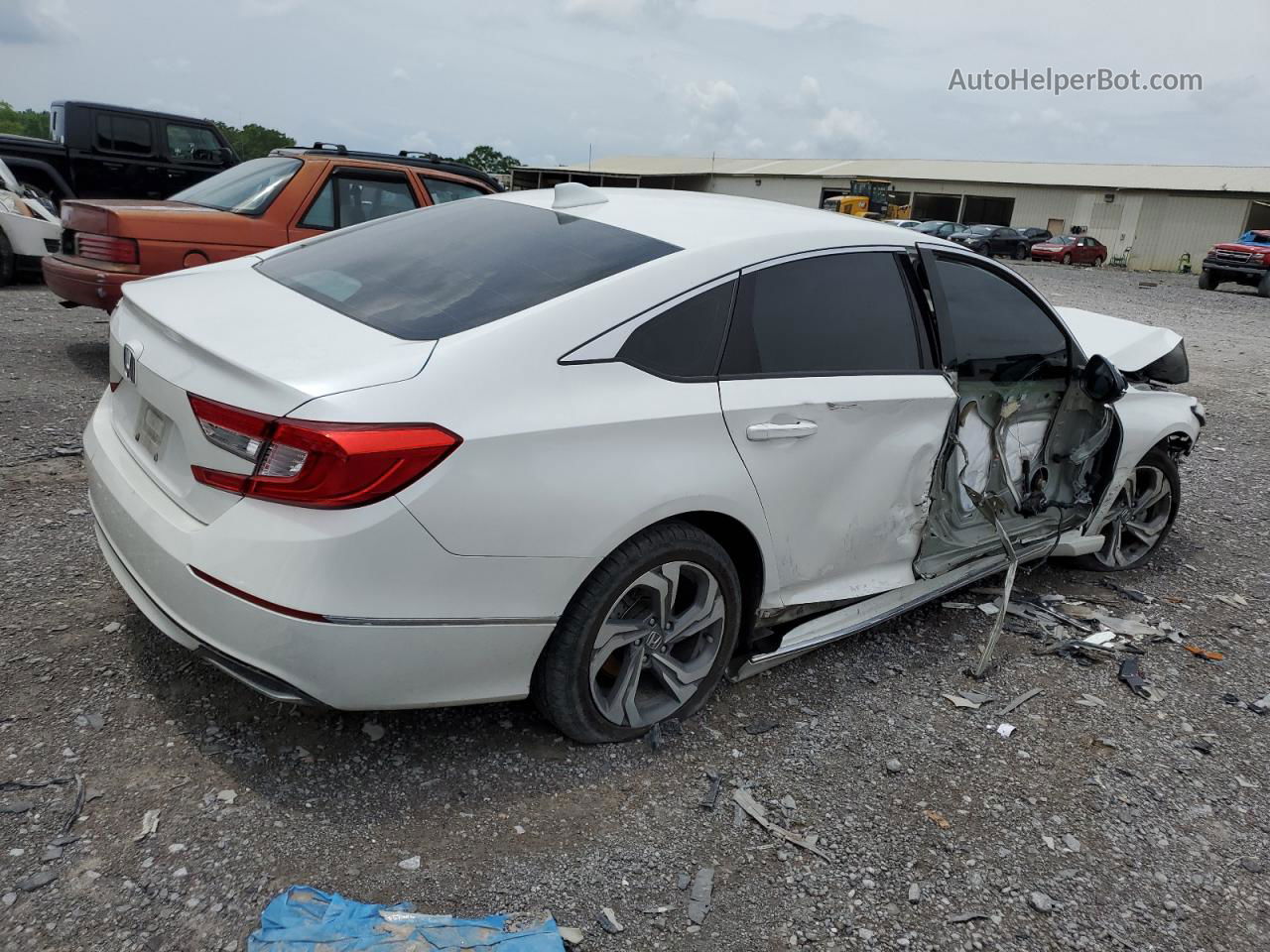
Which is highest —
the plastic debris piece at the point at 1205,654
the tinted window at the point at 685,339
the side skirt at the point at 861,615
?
the tinted window at the point at 685,339

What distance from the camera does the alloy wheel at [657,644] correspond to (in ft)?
9.30

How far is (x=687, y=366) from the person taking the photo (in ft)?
9.29

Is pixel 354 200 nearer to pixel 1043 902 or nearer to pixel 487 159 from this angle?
pixel 1043 902

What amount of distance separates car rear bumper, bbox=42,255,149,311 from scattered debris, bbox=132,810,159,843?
15.0ft

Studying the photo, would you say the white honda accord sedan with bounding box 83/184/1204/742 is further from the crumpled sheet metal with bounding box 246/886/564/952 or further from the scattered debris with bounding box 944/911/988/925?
the scattered debris with bounding box 944/911/988/925

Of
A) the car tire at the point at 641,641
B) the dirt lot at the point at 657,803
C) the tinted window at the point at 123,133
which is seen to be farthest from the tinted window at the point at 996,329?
the tinted window at the point at 123,133

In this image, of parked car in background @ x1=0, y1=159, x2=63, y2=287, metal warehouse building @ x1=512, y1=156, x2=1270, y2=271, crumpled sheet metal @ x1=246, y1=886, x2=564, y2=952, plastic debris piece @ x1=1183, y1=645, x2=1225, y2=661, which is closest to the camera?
crumpled sheet metal @ x1=246, y1=886, x2=564, y2=952

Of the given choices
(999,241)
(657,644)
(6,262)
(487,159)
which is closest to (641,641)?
(657,644)

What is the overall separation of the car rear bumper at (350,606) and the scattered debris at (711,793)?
66 cm

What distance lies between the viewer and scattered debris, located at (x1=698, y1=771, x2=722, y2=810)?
2.80 m

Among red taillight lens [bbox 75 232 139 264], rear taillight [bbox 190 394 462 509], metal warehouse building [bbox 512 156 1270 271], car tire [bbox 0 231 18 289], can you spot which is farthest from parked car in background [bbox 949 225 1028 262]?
rear taillight [bbox 190 394 462 509]

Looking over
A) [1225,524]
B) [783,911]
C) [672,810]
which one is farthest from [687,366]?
[1225,524]

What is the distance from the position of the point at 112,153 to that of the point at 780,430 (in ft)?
40.1

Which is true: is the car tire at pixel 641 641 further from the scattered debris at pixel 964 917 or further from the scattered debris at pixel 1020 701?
the scattered debris at pixel 1020 701
